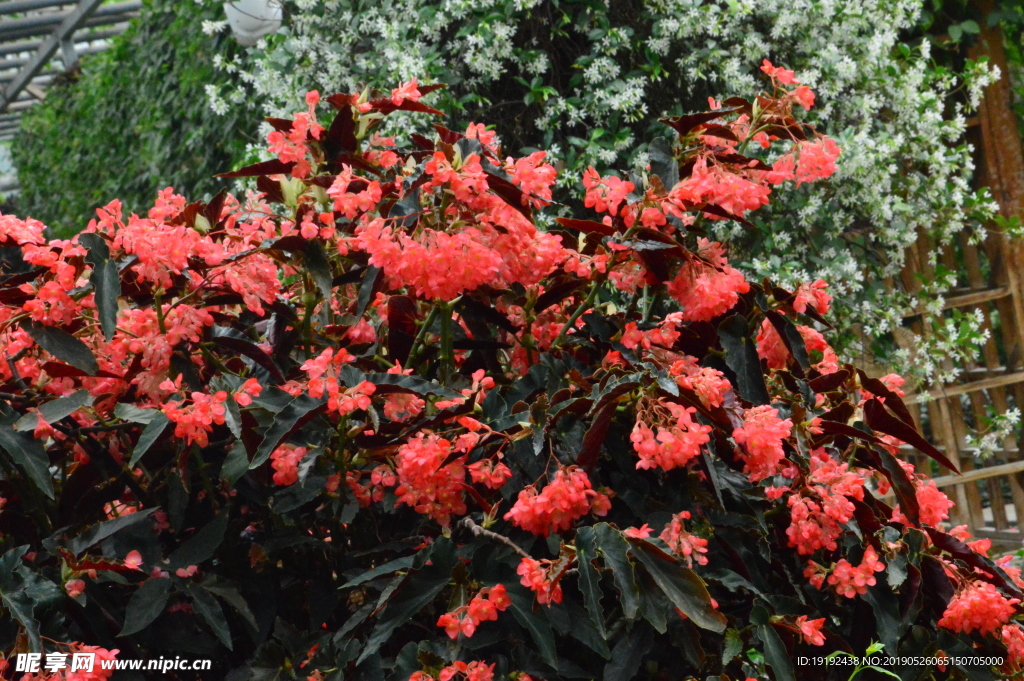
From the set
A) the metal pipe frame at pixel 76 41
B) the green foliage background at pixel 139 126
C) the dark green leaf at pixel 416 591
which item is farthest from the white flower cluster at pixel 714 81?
the metal pipe frame at pixel 76 41

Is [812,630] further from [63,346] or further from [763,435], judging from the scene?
[63,346]

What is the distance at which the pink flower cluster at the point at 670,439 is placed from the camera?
0.95 m

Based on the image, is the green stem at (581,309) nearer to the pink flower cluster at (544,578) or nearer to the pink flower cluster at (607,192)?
the pink flower cluster at (607,192)

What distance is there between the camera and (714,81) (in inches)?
98.7

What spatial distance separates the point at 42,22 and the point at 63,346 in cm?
476

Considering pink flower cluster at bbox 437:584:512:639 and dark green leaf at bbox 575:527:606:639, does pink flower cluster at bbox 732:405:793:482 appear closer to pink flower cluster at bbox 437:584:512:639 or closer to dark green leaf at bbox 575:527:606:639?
dark green leaf at bbox 575:527:606:639

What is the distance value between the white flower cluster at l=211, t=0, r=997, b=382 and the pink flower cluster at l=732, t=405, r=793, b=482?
54.8 inches

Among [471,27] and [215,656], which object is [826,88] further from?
[215,656]

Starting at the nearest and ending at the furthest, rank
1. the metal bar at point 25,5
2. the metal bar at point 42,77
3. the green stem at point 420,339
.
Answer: the green stem at point 420,339
the metal bar at point 25,5
the metal bar at point 42,77

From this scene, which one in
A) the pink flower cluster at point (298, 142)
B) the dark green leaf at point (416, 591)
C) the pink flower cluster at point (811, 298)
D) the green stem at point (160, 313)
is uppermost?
the pink flower cluster at point (298, 142)

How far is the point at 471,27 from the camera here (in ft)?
7.77

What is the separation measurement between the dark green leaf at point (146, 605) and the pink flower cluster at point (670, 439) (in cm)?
55

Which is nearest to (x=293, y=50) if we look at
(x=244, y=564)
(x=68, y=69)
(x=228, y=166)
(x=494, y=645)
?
(x=228, y=166)

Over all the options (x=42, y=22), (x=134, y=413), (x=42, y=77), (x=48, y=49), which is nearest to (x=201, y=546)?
(x=134, y=413)
